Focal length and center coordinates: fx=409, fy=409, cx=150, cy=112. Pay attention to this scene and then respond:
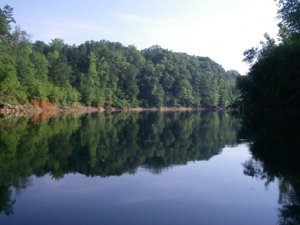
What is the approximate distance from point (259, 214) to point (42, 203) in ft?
21.2

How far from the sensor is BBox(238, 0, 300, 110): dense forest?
5230cm

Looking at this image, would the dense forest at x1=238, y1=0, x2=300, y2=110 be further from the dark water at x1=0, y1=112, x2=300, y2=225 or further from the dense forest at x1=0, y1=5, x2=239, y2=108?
the dense forest at x1=0, y1=5, x2=239, y2=108

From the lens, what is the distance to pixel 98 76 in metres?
133

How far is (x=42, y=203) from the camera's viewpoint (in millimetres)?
12508

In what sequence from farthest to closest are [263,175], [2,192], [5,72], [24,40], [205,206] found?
[24,40] → [5,72] → [263,175] → [2,192] → [205,206]

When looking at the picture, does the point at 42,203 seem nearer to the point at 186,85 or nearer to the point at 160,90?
the point at 160,90

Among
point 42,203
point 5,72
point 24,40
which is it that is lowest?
point 42,203

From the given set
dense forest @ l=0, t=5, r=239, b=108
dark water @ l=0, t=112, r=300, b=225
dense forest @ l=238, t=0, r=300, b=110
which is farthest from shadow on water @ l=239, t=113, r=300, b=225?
dense forest @ l=0, t=5, r=239, b=108

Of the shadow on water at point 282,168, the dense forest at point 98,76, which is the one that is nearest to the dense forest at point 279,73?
the shadow on water at point 282,168

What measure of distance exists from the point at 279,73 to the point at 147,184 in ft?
164

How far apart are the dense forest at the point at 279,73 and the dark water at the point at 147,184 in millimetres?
31136

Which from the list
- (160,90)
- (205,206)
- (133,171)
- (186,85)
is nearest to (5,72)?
(133,171)

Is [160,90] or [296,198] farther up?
[160,90]

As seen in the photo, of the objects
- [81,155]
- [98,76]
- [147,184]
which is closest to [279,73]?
[81,155]
